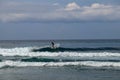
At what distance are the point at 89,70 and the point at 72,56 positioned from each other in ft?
35.6

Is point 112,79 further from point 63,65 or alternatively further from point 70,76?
point 63,65

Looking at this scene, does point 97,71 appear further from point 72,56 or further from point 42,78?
point 72,56

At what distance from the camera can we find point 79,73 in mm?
22859

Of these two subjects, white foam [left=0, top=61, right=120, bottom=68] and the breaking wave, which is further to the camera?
white foam [left=0, top=61, right=120, bottom=68]

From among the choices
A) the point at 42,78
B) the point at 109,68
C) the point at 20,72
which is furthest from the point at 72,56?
the point at 42,78

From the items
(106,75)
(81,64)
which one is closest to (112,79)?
(106,75)

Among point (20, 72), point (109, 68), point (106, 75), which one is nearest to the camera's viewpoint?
point (106, 75)

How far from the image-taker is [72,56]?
35.2 m

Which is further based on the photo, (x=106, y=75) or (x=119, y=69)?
(x=119, y=69)

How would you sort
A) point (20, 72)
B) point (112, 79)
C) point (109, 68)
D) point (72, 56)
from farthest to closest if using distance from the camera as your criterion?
point (72, 56), point (109, 68), point (20, 72), point (112, 79)

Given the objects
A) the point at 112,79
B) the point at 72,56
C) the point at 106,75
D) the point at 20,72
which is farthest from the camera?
the point at 72,56

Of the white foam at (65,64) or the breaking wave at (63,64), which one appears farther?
the white foam at (65,64)

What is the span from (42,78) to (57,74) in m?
1.76

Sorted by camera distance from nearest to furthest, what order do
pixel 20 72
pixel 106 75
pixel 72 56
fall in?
pixel 106 75 → pixel 20 72 → pixel 72 56
